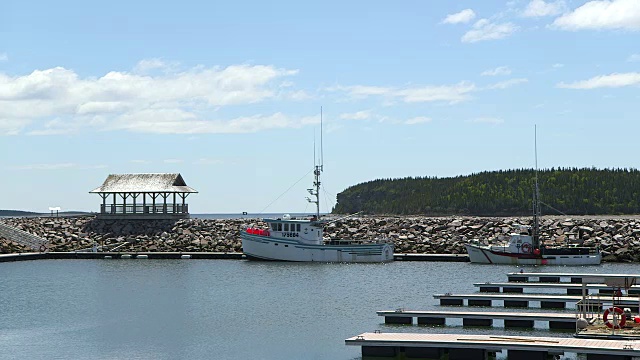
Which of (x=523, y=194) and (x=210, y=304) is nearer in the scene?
(x=210, y=304)

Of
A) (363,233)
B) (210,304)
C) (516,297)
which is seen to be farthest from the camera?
(363,233)

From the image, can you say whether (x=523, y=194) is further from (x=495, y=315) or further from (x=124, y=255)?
(x=495, y=315)

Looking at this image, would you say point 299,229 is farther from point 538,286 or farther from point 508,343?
point 508,343

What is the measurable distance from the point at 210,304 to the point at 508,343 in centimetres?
2285

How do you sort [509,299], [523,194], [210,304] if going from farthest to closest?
[523,194] → [210,304] → [509,299]

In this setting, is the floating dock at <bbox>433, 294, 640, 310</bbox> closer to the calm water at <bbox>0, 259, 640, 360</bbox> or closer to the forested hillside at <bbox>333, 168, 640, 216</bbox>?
the calm water at <bbox>0, 259, 640, 360</bbox>

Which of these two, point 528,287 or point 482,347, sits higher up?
point 528,287

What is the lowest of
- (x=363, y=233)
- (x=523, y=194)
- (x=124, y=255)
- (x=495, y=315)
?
(x=495, y=315)

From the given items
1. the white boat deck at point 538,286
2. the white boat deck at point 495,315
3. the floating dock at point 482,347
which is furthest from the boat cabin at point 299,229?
the floating dock at point 482,347

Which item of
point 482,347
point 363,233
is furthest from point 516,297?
point 363,233

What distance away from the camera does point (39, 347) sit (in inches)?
1417

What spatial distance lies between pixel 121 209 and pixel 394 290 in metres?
47.8

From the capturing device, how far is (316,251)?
74.8m

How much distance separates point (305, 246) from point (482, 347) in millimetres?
44820
